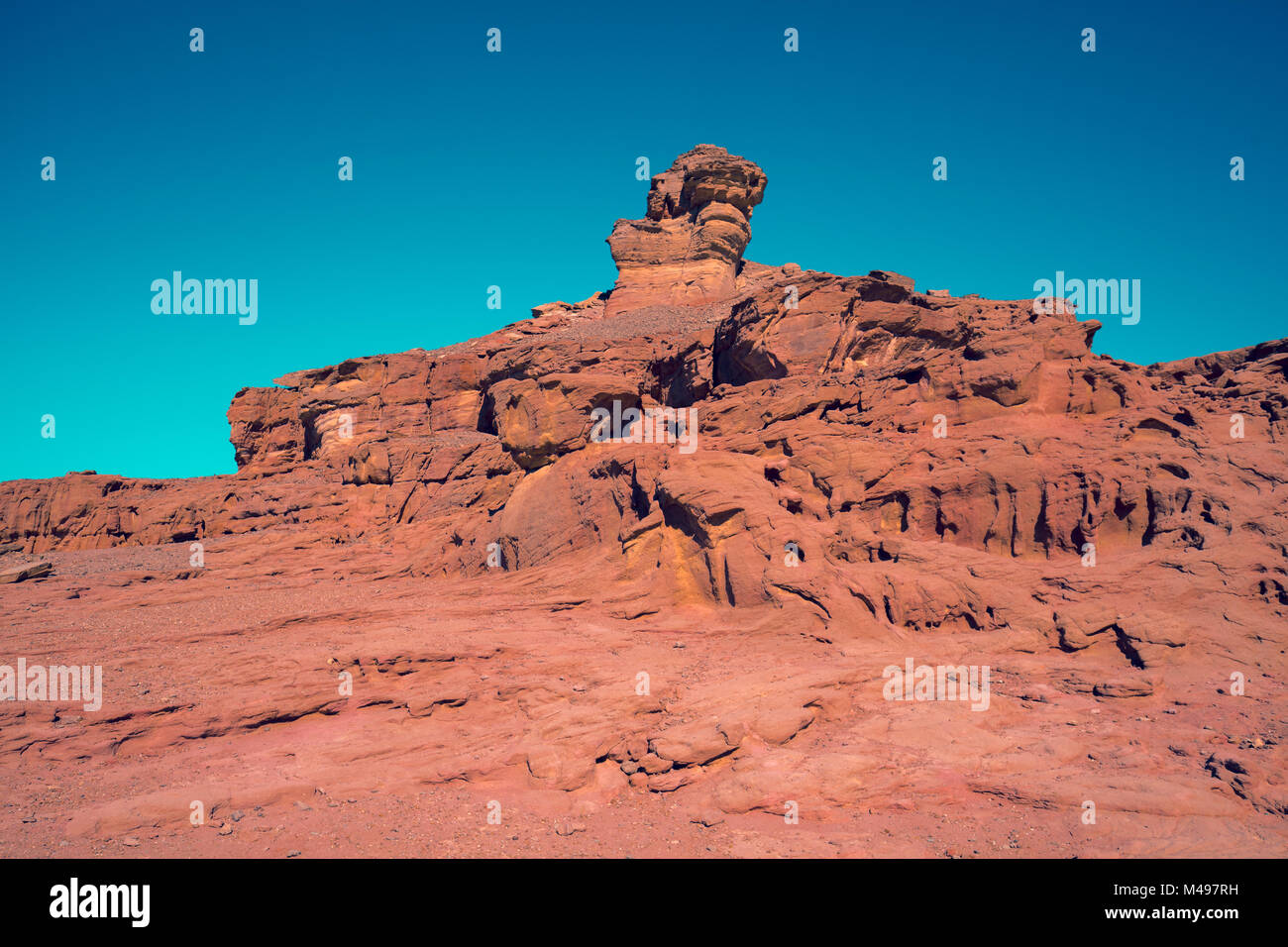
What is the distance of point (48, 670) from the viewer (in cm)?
1543

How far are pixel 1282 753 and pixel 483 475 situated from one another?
2440cm

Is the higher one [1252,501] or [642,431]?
[642,431]

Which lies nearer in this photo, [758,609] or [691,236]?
[758,609]

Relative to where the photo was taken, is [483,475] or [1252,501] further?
[483,475]

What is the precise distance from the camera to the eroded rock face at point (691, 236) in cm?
5138

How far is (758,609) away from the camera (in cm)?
1789

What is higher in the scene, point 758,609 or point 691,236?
point 691,236

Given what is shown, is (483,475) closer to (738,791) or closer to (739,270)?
(738,791)

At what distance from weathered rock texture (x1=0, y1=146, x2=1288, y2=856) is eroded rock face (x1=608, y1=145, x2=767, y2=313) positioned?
21.6 meters

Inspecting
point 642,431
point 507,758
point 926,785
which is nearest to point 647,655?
point 507,758

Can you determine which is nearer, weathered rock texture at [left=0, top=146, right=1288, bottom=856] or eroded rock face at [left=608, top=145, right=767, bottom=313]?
weathered rock texture at [left=0, top=146, right=1288, bottom=856]

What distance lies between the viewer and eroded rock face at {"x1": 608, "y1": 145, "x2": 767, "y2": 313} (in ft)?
169

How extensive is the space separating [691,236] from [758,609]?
40.4 meters

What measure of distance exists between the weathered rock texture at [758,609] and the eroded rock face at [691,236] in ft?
70.8
